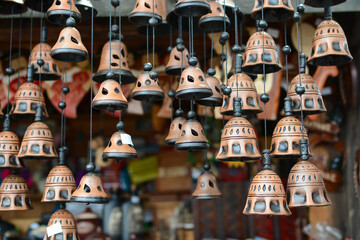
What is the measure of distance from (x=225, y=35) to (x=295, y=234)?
3.16 metres

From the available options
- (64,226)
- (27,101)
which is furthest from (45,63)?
(64,226)

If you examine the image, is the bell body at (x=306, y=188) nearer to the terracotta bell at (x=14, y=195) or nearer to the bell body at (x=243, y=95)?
the bell body at (x=243, y=95)

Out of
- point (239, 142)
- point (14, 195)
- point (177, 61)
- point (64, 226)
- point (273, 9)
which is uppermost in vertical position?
point (273, 9)

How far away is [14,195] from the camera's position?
378cm

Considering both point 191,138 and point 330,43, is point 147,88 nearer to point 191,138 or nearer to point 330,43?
point 191,138

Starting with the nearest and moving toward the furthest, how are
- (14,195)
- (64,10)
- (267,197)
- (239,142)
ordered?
(267,197), (239,142), (64,10), (14,195)

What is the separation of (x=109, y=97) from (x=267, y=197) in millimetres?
1160

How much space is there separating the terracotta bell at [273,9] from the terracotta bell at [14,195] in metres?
2.03

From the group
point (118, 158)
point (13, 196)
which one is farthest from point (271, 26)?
point (13, 196)

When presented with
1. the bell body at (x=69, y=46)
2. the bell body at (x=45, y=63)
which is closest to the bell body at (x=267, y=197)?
the bell body at (x=69, y=46)

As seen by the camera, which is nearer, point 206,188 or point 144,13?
point 144,13

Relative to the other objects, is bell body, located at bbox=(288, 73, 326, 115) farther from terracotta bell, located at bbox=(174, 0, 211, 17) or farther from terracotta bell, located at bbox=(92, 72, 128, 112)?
terracotta bell, located at bbox=(92, 72, 128, 112)

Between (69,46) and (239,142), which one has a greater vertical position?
(69,46)

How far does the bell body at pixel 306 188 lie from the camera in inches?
125
